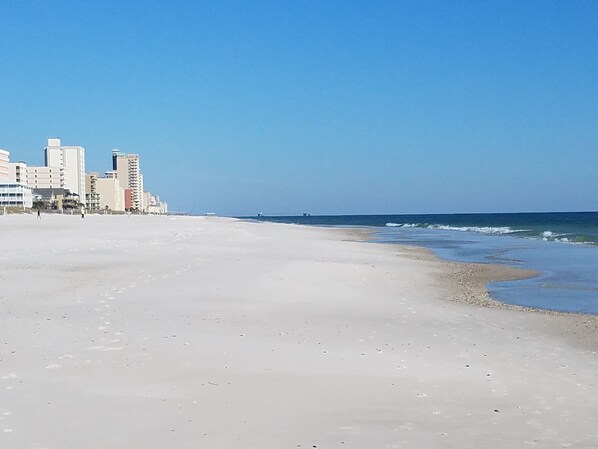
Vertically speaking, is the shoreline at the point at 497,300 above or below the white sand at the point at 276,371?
below

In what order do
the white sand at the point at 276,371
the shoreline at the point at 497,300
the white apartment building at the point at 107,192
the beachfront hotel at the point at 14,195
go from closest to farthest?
1. the white sand at the point at 276,371
2. the shoreline at the point at 497,300
3. the beachfront hotel at the point at 14,195
4. the white apartment building at the point at 107,192

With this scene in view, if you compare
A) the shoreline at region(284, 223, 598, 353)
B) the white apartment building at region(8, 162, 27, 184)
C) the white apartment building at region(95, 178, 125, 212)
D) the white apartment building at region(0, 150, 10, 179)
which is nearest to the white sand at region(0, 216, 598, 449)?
the shoreline at region(284, 223, 598, 353)

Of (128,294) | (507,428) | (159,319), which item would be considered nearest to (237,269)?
(128,294)

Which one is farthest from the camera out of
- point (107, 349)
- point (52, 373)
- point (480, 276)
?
point (480, 276)

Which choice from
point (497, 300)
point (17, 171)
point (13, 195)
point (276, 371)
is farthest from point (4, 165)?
point (276, 371)

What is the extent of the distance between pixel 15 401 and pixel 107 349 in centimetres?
210

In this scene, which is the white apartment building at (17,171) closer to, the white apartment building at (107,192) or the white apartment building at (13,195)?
the white apartment building at (107,192)

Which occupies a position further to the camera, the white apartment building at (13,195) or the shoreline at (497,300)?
the white apartment building at (13,195)

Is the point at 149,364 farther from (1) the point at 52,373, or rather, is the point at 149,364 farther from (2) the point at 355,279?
(2) the point at 355,279

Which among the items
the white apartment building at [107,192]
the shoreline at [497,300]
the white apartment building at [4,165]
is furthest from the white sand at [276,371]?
the white apartment building at [107,192]

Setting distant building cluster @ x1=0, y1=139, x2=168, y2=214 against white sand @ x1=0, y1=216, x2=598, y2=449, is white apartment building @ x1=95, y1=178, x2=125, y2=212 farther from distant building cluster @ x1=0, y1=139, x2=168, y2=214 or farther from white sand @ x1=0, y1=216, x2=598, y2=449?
white sand @ x1=0, y1=216, x2=598, y2=449

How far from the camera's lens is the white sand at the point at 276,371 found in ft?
16.9

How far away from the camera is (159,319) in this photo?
9.90m

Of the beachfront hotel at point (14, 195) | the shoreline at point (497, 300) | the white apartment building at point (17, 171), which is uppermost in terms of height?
the white apartment building at point (17, 171)
